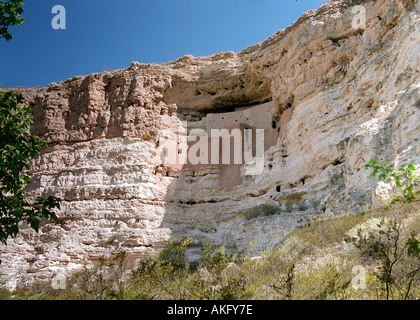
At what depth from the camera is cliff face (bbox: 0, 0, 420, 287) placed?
11.6 metres

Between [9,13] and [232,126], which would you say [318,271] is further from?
[232,126]

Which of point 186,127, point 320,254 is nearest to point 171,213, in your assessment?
point 186,127

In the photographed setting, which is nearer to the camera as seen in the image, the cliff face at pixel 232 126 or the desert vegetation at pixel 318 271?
the desert vegetation at pixel 318 271

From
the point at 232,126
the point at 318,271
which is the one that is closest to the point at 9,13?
the point at 318,271

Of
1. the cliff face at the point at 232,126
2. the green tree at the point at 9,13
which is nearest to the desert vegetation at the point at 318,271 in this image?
the cliff face at the point at 232,126

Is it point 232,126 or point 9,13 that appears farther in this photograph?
point 232,126

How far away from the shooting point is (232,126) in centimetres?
1862

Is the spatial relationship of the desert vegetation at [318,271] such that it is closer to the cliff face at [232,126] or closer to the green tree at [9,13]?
the cliff face at [232,126]

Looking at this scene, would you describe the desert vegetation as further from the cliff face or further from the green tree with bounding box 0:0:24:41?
the green tree with bounding box 0:0:24:41

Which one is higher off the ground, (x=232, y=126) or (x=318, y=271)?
(x=232, y=126)

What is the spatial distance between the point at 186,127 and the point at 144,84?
2.68 metres

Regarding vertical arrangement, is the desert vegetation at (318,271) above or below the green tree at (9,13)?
below

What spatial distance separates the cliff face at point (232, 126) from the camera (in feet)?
38.0

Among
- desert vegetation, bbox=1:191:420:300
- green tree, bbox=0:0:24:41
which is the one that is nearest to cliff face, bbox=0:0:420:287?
desert vegetation, bbox=1:191:420:300
